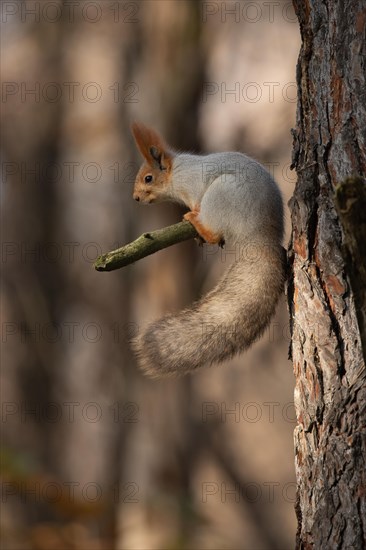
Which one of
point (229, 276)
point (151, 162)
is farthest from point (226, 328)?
point (151, 162)

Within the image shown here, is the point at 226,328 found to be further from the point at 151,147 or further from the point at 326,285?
the point at 151,147

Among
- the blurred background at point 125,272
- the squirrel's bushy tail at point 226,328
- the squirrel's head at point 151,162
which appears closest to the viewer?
the squirrel's bushy tail at point 226,328

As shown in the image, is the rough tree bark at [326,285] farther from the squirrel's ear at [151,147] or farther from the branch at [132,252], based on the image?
the squirrel's ear at [151,147]

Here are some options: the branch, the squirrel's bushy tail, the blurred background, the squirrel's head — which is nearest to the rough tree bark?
the squirrel's bushy tail

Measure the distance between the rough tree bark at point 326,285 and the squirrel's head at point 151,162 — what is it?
2.28 feet

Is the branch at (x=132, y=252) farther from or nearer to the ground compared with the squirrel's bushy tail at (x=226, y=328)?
farther from the ground

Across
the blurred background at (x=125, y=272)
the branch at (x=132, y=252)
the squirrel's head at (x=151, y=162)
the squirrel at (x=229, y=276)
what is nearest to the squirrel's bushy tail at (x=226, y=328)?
the squirrel at (x=229, y=276)

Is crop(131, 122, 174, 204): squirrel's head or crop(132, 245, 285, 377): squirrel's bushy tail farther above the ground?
crop(131, 122, 174, 204): squirrel's head

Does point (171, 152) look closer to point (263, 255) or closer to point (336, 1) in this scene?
point (263, 255)

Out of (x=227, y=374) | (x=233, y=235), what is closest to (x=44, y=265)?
(x=227, y=374)

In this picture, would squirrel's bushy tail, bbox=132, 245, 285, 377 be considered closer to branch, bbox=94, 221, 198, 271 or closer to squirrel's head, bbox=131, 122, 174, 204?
branch, bbox=94, 221, 198, 271

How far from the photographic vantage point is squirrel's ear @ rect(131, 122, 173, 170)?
9.00 ft

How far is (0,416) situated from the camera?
6.33 metres

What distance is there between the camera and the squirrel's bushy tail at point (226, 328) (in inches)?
86.6
